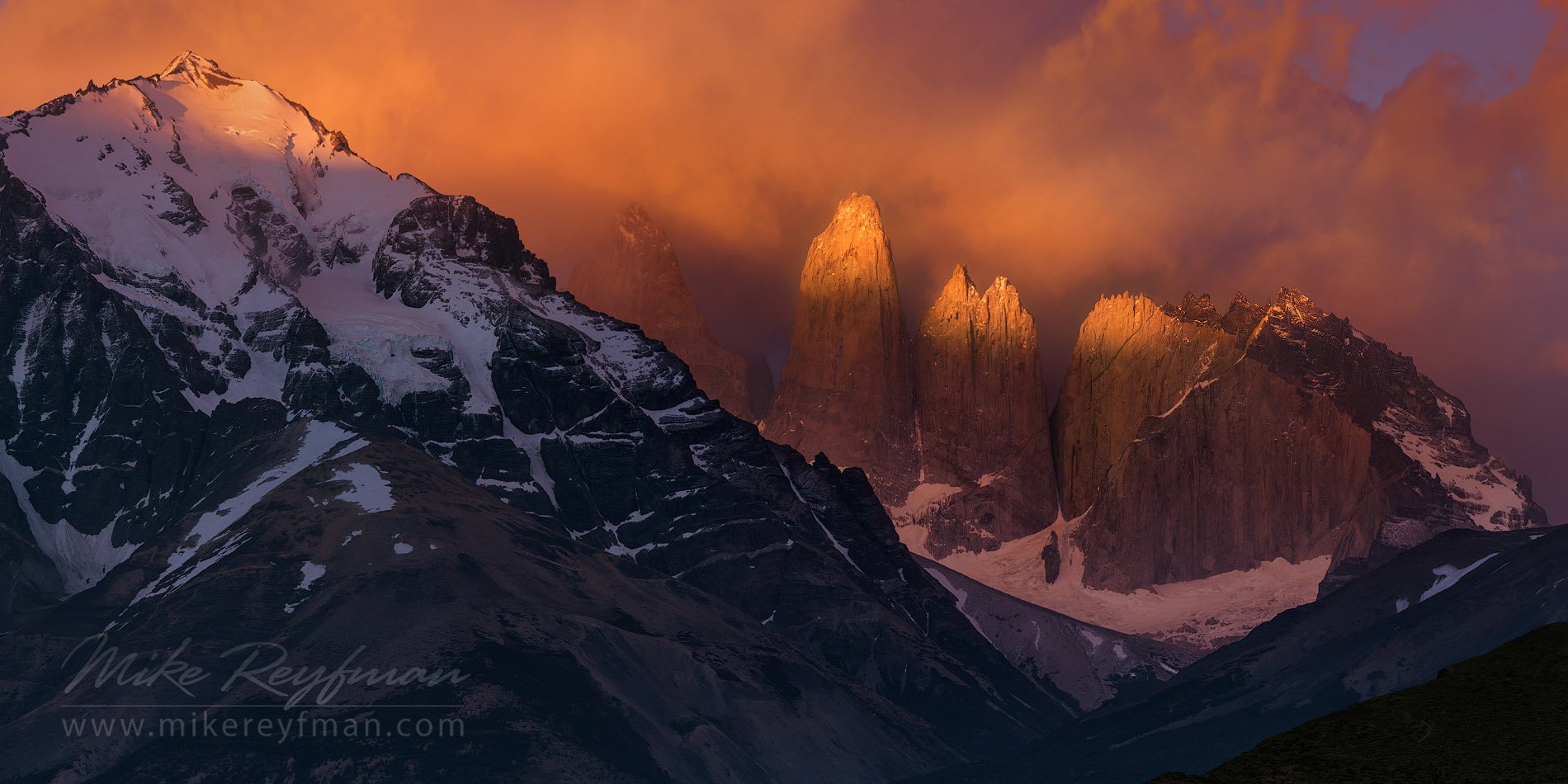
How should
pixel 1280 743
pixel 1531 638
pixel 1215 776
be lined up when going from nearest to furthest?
1. pixel 1215 776
2. pixel 1280 743
3. pixel 1531 638

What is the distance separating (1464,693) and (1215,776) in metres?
16.8

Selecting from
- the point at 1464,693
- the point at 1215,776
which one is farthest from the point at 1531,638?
the point at 1215,776

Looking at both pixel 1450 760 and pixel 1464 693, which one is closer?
pixel 1450 760

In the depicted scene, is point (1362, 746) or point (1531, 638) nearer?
point (1362, 746)

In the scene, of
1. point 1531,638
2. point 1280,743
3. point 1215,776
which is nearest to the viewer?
point 1215,776

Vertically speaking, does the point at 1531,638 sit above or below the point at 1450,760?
above

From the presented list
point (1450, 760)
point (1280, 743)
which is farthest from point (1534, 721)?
point (1280, 743)

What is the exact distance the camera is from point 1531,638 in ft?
312

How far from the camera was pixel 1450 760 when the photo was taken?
278 ft

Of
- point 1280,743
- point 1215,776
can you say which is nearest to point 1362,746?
point 1280,743

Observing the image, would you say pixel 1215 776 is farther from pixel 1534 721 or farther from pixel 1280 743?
pixel 1534 721

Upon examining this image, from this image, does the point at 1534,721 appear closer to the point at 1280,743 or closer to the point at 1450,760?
the point at 1450,760

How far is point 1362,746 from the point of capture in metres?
87.1

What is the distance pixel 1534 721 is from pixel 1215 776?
52.0ft
